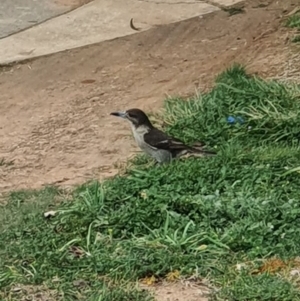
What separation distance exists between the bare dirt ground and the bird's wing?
1.04ft

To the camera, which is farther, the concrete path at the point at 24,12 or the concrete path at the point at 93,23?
the concrete path at the point at 24,12

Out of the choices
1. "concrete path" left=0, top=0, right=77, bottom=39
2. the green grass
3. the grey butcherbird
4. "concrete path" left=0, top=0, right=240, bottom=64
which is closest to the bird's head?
the grey butcherbird

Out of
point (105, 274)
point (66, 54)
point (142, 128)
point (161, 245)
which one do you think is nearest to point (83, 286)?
point (105, 274)

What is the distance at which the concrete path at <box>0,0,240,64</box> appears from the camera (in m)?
9.80

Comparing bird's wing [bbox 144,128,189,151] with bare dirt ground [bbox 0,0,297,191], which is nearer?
bird's wing [bbox 144,128,189,151]

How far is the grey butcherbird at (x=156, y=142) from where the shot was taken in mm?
7007

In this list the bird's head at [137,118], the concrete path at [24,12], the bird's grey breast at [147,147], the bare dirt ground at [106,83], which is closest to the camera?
the bird's grey breast at [147,147]

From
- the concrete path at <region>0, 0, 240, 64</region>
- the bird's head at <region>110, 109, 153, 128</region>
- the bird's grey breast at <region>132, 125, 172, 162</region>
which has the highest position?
the bird's head at <region>110, 109, 153, 128</region>

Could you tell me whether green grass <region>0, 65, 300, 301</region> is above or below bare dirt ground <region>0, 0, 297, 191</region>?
above

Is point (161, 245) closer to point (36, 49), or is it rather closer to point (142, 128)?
point (142, 128)

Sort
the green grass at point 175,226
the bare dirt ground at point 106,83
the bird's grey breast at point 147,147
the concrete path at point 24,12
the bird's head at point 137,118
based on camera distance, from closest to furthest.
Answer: the green grass at point 175,226, the bird's grey breast at point 147,147, the bird's head at point 137,118, the bare dirt ground at point 106,83, the concrete path at point 24,12

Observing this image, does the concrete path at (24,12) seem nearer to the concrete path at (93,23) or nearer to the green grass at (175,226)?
the concrete path at (93,23)

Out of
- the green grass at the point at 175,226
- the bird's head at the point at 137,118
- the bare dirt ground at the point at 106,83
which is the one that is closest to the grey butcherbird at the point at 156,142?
the bird's head at the point at 137,118

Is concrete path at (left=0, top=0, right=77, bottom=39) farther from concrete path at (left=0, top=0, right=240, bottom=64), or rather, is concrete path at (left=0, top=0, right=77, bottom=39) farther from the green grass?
the green grass
